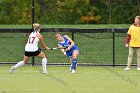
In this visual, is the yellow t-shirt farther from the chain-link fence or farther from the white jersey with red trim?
the white jersey with red trim

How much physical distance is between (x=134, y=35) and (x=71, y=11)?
8339 millimetres

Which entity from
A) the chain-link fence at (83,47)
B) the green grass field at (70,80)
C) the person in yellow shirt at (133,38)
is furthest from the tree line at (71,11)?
the person in yellow shirt at (133,38)

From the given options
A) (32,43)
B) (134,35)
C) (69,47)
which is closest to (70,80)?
(32,43)

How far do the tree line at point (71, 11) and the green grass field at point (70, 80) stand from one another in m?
6.74

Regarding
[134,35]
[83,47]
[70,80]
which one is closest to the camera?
[70,80]

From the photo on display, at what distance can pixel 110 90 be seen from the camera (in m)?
14.1

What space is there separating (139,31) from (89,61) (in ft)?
11.8

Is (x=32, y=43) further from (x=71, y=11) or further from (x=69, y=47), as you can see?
(x=71, y=11)

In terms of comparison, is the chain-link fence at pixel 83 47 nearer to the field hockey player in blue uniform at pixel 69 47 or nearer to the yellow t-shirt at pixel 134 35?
the yellow t-shirt at pixel 134 35

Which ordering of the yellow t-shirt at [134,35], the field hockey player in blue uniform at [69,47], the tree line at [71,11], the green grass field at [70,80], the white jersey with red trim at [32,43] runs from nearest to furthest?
the green grass field at [70,80]
the white jersey with red trim at [32,43]
the field hockey player in blue uniform at [69,47]
the yellow t-shirt at [134,35]
the tree line at [71,11]

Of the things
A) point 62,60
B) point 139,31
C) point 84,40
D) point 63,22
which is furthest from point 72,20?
point 139,31

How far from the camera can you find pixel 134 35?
19.8 metres

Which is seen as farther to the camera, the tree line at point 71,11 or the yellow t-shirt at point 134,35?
the tree line at point 71,11

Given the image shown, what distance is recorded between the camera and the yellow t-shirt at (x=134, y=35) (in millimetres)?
19688
